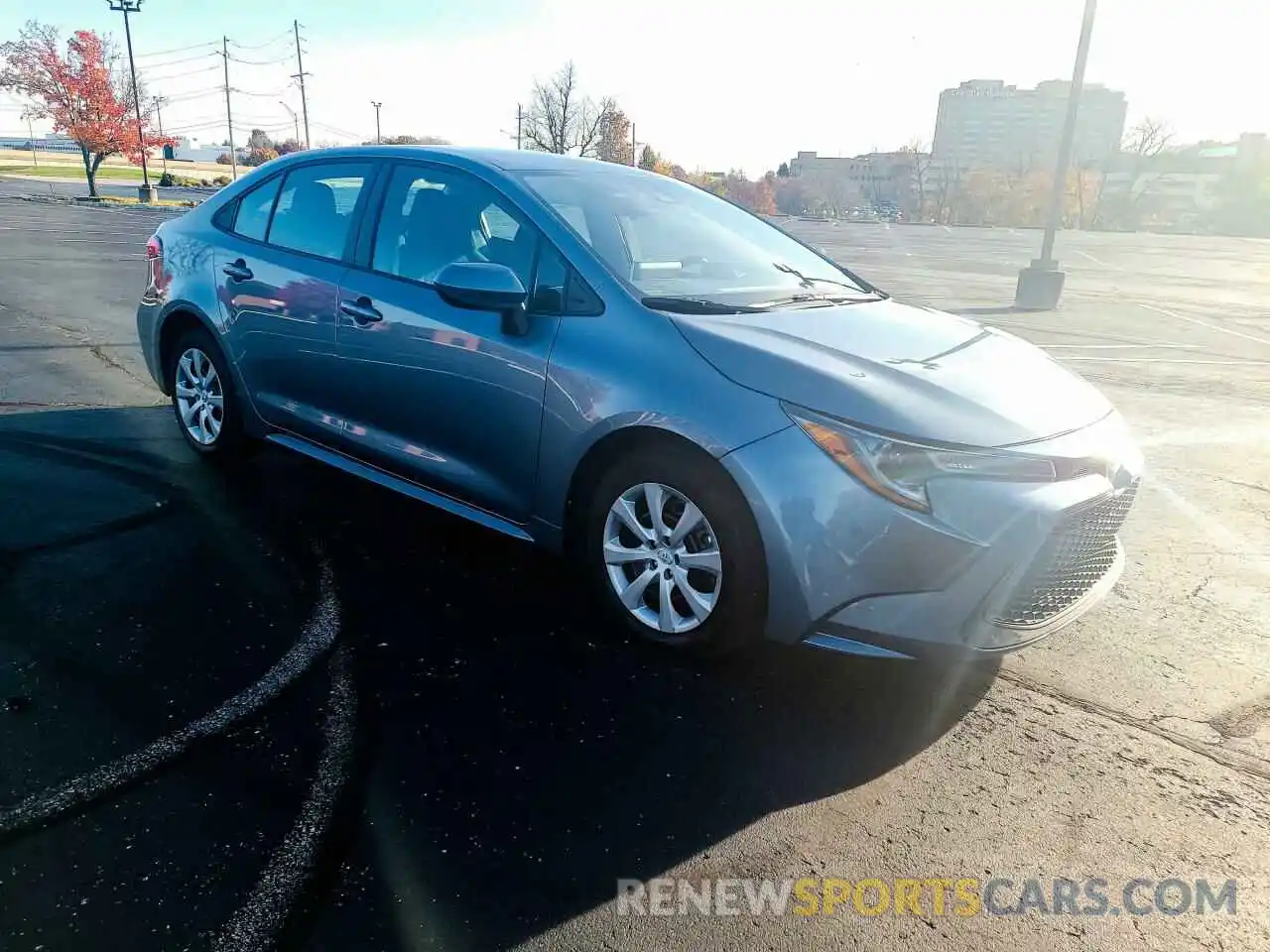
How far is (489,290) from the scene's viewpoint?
3.38 m

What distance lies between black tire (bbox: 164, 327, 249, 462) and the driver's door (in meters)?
1.06

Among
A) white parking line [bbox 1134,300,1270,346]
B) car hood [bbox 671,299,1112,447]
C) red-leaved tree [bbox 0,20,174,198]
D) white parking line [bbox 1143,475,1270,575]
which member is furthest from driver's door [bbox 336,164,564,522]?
red-leaved tree [bbox 0,20,174,198]

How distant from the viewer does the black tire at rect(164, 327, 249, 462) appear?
4.90 m

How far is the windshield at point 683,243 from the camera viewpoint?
11.9 ft

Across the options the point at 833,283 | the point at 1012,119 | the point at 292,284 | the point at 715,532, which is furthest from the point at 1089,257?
the point at 1012,119

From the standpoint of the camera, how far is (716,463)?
2.98 metres

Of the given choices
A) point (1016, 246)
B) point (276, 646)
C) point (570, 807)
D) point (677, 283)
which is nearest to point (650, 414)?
point (677, 283)

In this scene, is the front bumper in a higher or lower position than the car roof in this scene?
lower

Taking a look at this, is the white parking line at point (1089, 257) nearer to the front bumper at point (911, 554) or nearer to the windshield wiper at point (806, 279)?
the windshield wiper at point (806, 279)

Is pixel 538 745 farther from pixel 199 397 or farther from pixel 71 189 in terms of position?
pixel 71 189

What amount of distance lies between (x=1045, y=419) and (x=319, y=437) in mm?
3131

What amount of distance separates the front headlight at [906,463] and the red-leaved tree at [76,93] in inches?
1775

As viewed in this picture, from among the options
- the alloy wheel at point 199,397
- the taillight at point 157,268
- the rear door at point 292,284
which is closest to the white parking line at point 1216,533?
the rear door at point 292,284

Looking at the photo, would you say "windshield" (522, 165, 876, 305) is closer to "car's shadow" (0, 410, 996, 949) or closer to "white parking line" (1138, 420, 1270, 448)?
"car's shadow" (0, 410, 996, 949)
